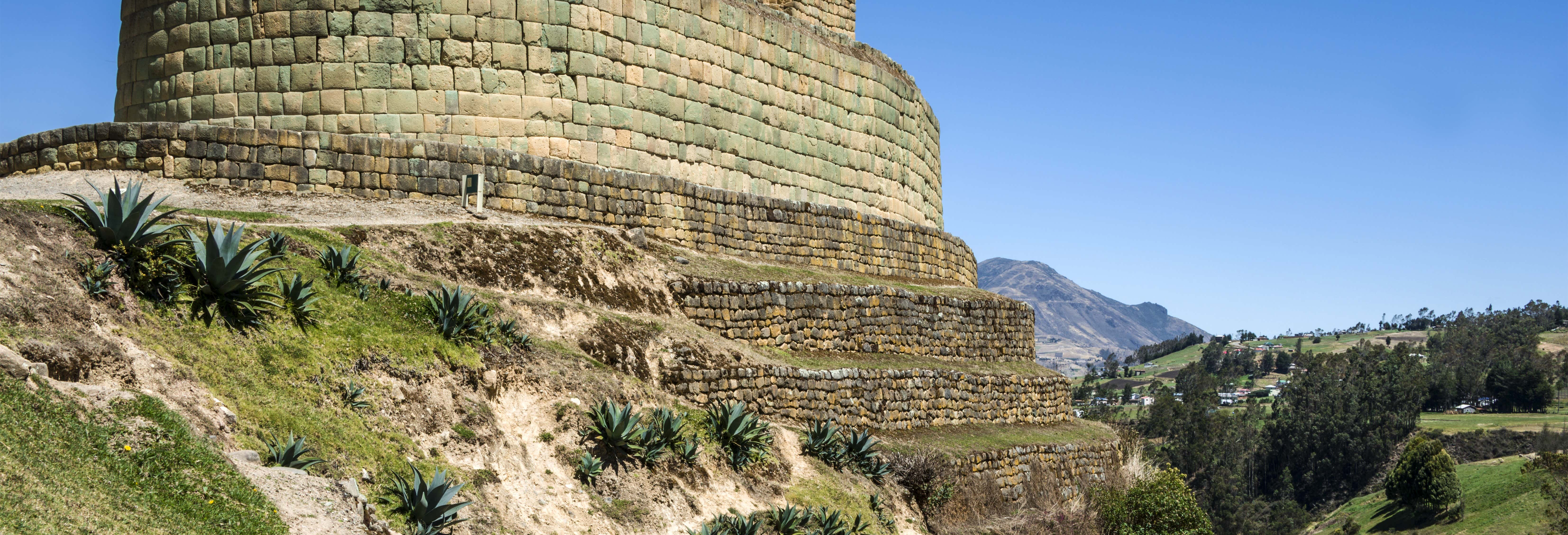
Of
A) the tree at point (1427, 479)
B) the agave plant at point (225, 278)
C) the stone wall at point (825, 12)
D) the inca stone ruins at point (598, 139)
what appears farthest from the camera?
the tree at point (1427, 479)

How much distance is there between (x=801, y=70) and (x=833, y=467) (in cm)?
922

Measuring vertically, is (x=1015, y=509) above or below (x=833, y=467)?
below

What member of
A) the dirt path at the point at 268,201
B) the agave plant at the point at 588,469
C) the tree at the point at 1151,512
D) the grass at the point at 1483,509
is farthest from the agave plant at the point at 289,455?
the grass at the point at 1483,509

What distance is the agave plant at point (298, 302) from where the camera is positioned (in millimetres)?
9883

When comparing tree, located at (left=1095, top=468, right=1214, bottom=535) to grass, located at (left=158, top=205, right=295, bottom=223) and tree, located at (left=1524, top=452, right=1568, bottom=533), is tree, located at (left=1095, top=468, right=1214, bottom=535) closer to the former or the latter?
grass, located at (left=158, top=205, right=295, bottom=223)

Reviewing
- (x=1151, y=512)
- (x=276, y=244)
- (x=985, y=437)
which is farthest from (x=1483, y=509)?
(x=276, y=244)

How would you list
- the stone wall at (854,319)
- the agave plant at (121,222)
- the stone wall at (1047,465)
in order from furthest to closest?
the stone wall at (1047,465) → the stone wall at (854,319) → the agave plant at (121,222)

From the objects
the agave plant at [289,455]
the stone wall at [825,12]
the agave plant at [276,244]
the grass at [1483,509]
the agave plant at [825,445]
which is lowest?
the grass at [1483,509]

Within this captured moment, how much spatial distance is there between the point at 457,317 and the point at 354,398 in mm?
1807

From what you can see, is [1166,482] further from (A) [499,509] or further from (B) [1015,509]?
(A) [499,509]

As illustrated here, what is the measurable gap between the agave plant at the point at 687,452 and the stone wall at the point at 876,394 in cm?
174

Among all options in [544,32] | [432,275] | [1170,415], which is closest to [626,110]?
[544,32]

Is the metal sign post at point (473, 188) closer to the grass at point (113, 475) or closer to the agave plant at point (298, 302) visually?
the agave plant at point (298, 302)

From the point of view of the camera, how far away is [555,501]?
10148mm
